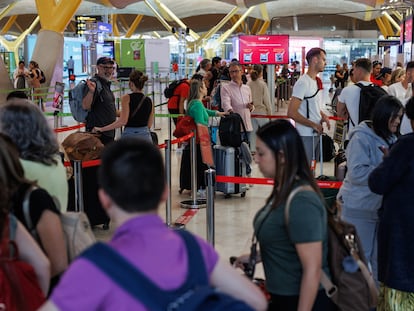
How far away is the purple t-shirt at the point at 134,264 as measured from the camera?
1.69 m

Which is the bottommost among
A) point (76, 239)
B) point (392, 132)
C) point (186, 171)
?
point (186, 171)

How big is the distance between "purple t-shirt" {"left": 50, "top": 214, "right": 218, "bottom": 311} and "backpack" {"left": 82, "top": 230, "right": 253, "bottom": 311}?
1 centimetres

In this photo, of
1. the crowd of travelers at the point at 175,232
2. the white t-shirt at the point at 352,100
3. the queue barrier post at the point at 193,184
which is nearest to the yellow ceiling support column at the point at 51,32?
the queue barrier post at the point at 193,184

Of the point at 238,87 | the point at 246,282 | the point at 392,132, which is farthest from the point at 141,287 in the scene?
the point at 238,87

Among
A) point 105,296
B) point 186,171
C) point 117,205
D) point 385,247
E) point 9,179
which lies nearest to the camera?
point 105,296

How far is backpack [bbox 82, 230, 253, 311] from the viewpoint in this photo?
1.70m

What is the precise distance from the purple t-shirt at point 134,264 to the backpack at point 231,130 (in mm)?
7219

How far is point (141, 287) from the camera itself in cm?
171

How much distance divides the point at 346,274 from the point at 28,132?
1.48 meters

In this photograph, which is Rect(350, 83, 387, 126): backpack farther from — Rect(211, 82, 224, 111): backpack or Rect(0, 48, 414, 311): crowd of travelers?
Rect(211, 82, 224, 111): backpack

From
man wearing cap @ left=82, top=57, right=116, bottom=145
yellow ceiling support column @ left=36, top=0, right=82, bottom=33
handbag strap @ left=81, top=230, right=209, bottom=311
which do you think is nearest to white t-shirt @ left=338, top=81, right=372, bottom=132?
man wearing cap @ left=82, top=57, right=116, bottom=145

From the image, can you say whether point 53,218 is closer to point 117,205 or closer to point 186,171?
point 117,205

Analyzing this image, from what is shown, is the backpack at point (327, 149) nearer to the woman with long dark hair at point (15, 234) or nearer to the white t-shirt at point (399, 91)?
the white t-shirt at point (399, 91)

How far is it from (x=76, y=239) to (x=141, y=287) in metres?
1.08
